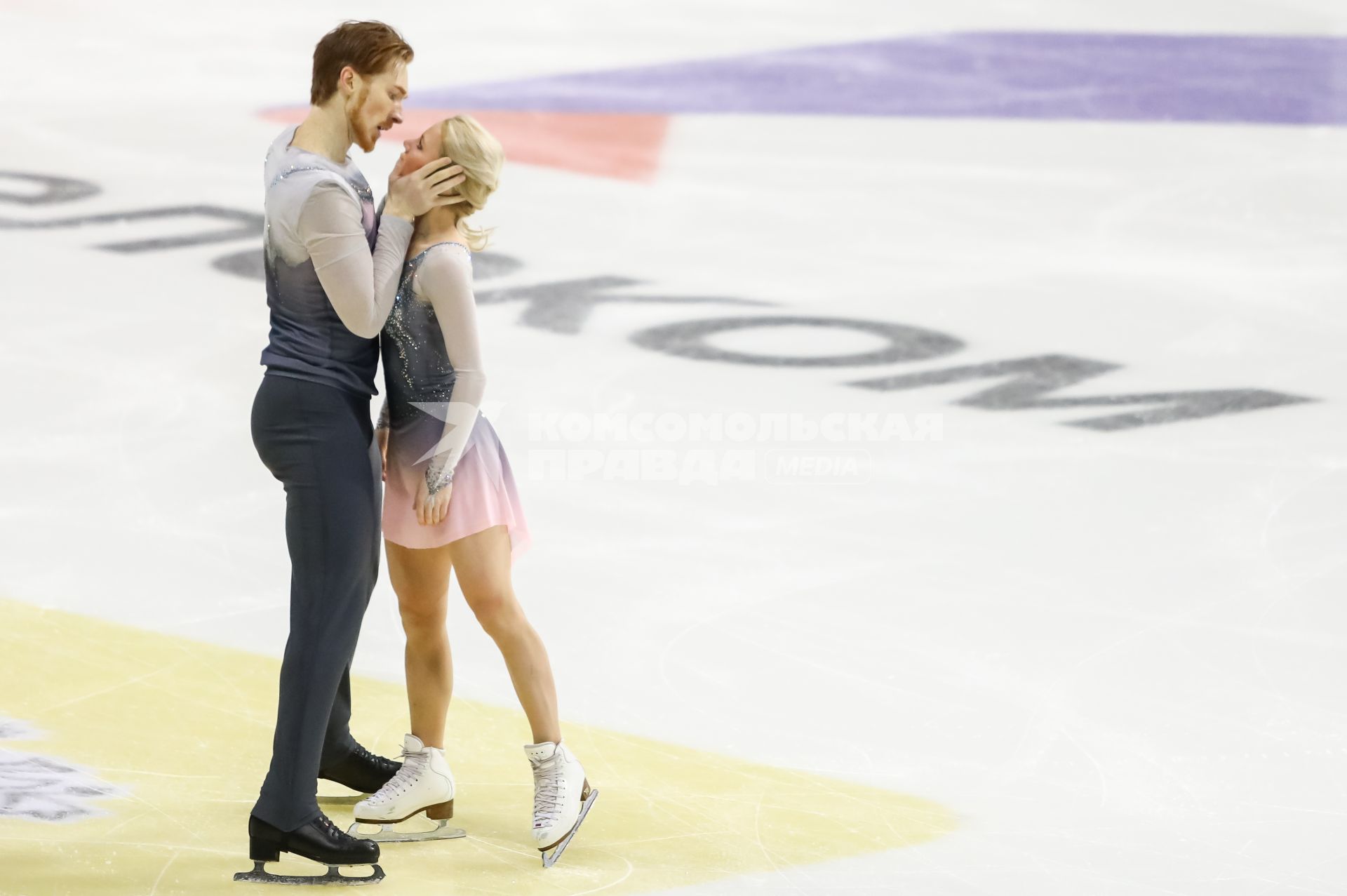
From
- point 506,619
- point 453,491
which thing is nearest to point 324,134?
point 453,491

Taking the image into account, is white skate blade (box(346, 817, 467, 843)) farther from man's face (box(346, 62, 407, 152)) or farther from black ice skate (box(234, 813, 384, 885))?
man's face (box(346, 62, 407, 152))

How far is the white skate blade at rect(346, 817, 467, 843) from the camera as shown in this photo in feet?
9.64

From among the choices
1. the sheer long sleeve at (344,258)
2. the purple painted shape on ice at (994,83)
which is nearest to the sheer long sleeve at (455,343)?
the sheer long sleeve at (344,258)

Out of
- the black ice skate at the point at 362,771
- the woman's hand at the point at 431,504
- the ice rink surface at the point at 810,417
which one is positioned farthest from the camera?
the ice rink surface at the point at 810,417

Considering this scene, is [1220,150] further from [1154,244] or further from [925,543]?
[925,543]

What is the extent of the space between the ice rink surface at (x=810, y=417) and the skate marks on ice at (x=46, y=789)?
0.11 ft

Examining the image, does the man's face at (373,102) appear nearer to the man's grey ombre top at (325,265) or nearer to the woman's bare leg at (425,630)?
the man's grey ombre top at (325,265)

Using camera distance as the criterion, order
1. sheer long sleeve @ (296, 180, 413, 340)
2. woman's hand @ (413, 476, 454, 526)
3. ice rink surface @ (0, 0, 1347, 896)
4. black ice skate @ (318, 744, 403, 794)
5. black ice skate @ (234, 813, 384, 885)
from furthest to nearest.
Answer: ice rink surface @ (0, 0, 1347, 896) < black ice skate @ (318, 744, 403, 794) < woman's hand @ (413, 476, 454, 526) < black ice skate @ (234, 813, 384, 885) < sheer long sleeve @ (296, 180, 413, 340)

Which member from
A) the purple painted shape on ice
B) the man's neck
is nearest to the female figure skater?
the man's neck

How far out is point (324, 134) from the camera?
268cm

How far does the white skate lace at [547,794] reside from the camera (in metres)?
2.86

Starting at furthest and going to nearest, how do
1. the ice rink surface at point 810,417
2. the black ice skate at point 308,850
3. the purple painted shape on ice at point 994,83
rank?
the purple painted shape on ice at point 994,83 < the ice rink surface at point 810,417 < the black ice skate at point 308,850

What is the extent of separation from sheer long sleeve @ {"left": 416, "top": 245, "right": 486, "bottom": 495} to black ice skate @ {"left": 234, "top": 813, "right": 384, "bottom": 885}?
61 centimetres

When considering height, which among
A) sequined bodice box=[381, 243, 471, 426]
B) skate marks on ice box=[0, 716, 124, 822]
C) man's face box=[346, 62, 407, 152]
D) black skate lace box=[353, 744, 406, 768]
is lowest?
skate marks on ice box=[0, 716, 124, 822]
